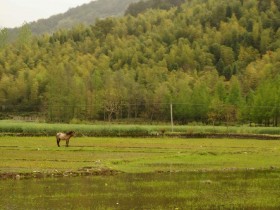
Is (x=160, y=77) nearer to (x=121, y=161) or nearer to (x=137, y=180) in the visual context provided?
(x=121, y=161)

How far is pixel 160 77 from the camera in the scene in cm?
15975

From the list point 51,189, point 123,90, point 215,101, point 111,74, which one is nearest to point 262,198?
point 51,189

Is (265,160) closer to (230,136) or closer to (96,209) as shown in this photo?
(96,209)

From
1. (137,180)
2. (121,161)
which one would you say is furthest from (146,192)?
(121,161)

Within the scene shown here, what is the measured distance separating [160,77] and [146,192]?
136m

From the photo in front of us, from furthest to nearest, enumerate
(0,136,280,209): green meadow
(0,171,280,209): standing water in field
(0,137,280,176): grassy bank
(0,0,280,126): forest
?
(0,0,280,126): forest, (0,137,280,176): grassy bank, (0,136,280,209): green meadow, (0,171,280,209): standing water in field

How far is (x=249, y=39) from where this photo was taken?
18488 centimetres

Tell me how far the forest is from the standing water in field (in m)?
78.9

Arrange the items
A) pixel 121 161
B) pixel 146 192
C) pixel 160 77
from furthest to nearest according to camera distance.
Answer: pixel 160 77 < pixel 121 161 < pixel 146 192

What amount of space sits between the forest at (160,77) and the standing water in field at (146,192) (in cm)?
7895

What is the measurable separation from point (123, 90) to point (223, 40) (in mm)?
66475

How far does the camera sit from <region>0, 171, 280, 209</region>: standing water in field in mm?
21469

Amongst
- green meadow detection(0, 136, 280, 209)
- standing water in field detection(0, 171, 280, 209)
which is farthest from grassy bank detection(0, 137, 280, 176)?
standing water in field detection(0, 171, 280, 209)

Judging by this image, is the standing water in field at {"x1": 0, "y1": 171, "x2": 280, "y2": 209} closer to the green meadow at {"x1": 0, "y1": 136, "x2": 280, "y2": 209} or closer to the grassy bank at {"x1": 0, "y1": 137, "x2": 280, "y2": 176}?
the green meadow at {"x1": 0, "y1": 136, "x2": 280, "y2": 209}
